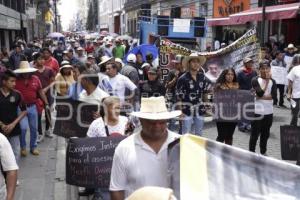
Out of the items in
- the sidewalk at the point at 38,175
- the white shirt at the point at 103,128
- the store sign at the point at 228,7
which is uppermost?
the store sign at the point at 228,7

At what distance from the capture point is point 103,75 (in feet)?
28.1

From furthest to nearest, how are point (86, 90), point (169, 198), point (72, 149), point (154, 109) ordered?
point (86, 90), point (72, 149), point (154, 109), point (169, 198)

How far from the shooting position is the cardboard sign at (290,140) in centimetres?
645

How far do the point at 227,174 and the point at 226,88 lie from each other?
16.5 feet

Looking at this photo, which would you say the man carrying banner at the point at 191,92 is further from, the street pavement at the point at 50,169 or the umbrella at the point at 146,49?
the umbrella at the point at 146,49

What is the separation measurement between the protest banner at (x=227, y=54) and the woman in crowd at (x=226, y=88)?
160 inches

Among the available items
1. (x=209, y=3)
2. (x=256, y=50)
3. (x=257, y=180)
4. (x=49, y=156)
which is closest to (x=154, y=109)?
(x=257, y=180)

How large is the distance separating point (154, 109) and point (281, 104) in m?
10.8

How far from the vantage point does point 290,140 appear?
6480mm

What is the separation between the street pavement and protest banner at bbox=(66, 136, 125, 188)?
1.45 meters

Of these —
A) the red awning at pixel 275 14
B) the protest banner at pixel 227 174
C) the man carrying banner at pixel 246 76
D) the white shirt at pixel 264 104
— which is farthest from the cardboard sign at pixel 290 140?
the red awning at pixel 275 14

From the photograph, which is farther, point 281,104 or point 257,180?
point 281,104

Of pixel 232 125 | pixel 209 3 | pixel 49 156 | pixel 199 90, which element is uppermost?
pixel 209 3

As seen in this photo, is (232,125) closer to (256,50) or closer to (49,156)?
(49,156)
